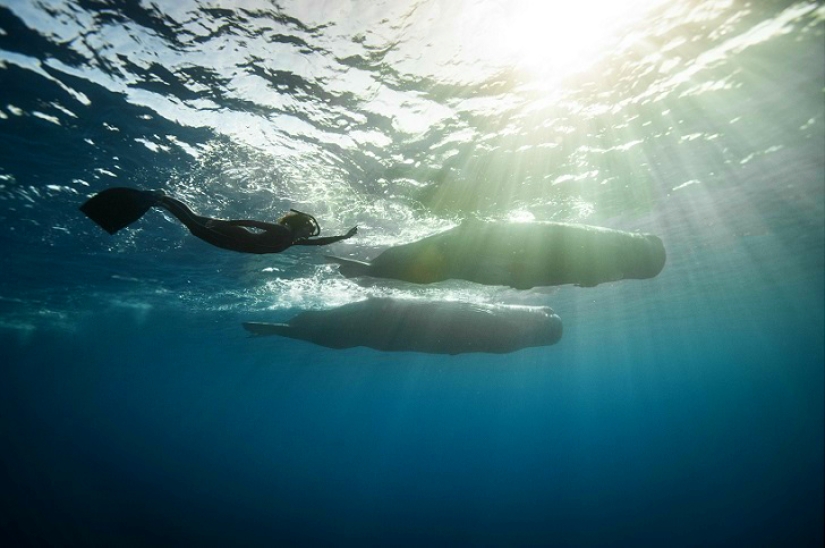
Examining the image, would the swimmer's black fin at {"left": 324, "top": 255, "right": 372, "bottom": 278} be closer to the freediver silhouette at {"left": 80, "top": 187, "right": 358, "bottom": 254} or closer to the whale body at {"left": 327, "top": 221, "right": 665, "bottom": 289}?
the whale body at {"left": 327, "top": 221, "right": 665, "bottom": 289}

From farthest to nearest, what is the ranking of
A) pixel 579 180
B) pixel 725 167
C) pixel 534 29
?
pixel 725 167, pixel 579 180, pixel 534 29

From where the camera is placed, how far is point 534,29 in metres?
6.08

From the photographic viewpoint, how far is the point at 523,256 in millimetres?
5078

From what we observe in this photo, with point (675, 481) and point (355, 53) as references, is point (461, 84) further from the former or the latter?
point (675, 481)

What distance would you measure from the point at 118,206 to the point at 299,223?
91cm

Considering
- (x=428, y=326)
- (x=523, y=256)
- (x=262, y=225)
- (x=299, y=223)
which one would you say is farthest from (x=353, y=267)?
(x=428, y=326)

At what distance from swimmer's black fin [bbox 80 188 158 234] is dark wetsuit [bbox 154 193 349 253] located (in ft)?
0.25

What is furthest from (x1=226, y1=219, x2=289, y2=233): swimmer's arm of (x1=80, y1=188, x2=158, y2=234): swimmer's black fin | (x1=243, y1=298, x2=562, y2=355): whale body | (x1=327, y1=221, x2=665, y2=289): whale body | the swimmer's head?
(x1=243, y1=298, x2=562, y2=355): whale body

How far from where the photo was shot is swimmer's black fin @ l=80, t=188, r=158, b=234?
6.43ft

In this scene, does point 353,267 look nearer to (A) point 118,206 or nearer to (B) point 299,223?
(B) point 299,223

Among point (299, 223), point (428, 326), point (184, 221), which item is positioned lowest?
point (184, 221)

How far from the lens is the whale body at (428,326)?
28.2ft

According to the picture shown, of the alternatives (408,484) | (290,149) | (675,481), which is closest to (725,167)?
(290,149)

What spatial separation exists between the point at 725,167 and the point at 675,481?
46101 millimetres
